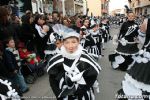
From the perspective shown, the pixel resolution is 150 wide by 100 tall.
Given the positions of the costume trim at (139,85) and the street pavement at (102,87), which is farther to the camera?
the street pavement at (102,87)

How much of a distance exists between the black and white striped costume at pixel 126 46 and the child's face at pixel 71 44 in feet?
18.2

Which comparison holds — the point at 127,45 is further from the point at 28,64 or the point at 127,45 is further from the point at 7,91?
the point at 7,91

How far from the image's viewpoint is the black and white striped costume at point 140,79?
430cm

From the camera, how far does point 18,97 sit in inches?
189

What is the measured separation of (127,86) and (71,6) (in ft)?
128

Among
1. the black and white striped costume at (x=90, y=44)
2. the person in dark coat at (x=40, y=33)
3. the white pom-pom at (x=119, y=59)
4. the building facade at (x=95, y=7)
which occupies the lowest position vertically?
the building facade at (x=95, y=7)

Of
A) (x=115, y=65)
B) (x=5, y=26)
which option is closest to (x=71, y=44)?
(x=5, y=26)

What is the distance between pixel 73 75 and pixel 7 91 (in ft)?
3.03

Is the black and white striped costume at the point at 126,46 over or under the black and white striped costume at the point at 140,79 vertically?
under

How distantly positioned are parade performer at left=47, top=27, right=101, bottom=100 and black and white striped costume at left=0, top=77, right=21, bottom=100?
1.79ft

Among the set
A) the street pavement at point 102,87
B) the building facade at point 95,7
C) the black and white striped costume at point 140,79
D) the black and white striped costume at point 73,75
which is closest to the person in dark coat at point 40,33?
→ the street pavement at point 102,87

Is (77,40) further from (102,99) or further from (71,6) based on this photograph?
(71,6)

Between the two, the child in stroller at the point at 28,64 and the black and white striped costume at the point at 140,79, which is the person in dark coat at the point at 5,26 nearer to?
the child in stroller at the point at 28,64

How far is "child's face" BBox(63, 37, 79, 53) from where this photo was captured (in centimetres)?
468
